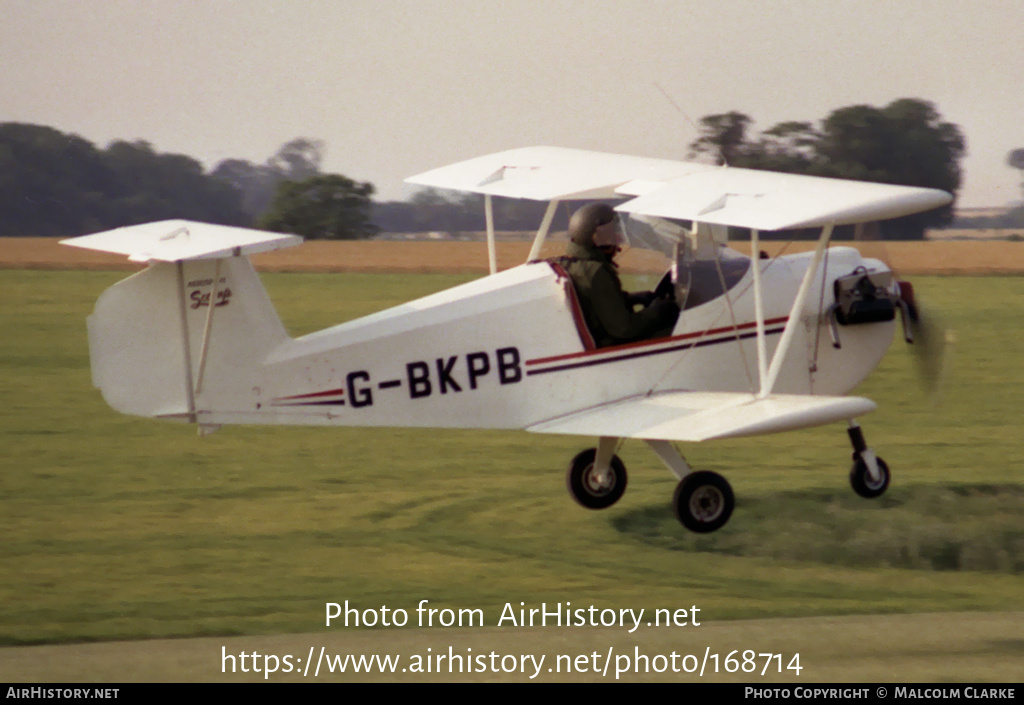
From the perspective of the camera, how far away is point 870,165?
48.9 m

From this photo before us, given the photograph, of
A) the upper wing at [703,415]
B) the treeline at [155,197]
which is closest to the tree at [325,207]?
the treeline at [155,197]

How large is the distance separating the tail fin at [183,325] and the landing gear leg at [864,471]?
4495 millimetres

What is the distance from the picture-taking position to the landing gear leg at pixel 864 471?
36.2 ft

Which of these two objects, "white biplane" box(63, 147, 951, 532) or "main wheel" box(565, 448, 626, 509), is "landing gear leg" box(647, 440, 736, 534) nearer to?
"white biplane" box(63, 147, 951, 532)

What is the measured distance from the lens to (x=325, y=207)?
52938 millimetres

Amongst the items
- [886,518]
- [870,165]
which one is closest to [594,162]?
[886,518]

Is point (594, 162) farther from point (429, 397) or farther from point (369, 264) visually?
point (369, 264)

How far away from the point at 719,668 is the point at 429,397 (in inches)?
116

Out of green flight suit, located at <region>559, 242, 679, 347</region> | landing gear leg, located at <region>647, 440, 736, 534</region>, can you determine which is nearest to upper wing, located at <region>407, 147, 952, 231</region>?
green flight suit, located at <region>559, 242, 679, 347</region>

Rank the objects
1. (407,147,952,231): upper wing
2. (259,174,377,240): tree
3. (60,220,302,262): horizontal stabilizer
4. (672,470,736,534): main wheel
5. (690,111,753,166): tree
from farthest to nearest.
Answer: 1. (259,174,377,240): tree
2. (690,111,753,166): tree
3. (672,470,736,534): main wheel
4. (407,147,952,231): upper wing
5. (60,220,302,262): horizontal stabilizer

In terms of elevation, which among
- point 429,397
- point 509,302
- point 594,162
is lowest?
point 429,397

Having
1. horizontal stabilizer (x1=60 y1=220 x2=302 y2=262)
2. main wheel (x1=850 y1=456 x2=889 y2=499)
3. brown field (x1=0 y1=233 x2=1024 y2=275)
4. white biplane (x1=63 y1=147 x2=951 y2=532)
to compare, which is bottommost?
main wheel (x1=850 y1=456 x2=889 y2=499)

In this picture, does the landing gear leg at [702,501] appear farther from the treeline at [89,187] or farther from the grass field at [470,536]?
the treeline at [89,187]

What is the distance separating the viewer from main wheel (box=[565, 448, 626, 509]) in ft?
38.5
